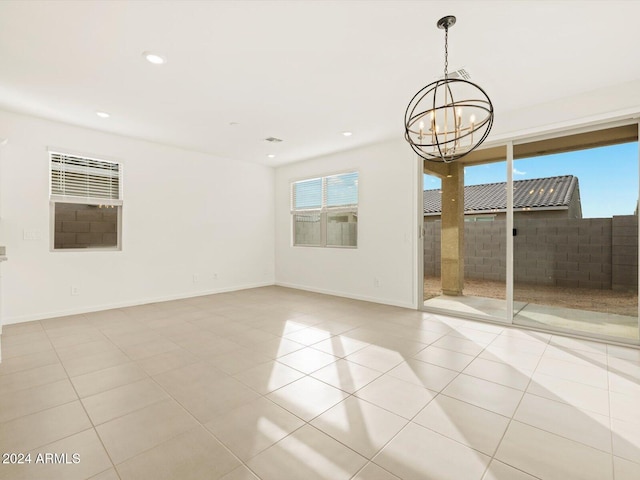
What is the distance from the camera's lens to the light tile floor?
150 cm

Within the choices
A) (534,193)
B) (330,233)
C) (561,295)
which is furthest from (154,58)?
(561,295)

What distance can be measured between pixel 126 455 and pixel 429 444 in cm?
159

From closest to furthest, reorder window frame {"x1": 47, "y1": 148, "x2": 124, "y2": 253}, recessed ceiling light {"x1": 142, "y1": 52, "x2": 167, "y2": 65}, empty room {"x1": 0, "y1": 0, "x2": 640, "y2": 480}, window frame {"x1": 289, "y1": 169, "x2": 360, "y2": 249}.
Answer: empty room {"x1": 0, "y1": 0, "x2": 640, "y2": 480} → recessed ceiling light {"x1": 142, "y1": 52, "x2": 167, "y2": 65} → window frame {"x1": 47, "y1": 148, "x2": 124, "y2": 253} → window frame {"x1": 289, "y1": 169, "x2": 360, "y2": 249}

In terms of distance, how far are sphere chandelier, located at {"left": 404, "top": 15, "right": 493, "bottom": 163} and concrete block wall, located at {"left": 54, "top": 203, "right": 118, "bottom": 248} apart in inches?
179

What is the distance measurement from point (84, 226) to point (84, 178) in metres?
0.70

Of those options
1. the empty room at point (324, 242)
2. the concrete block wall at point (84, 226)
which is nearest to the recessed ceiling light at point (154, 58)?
the empty room at point (324, 242)

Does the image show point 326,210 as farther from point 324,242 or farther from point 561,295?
point 561,295

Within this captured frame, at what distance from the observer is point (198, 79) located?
117 inches

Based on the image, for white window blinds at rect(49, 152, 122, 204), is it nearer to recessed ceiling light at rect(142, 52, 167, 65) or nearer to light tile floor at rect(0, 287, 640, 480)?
light tile floor at rect(0, 287, 640, 480)

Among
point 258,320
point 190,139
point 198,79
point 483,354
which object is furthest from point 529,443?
point 190,139

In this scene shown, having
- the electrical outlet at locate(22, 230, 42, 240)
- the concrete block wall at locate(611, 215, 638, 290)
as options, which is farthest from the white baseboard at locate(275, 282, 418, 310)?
the electrical outlet at locate(22, 230, 42, 240)

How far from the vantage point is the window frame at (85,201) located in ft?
13.5

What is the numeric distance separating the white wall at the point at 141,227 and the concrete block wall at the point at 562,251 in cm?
366

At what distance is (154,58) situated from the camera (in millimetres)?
2611
